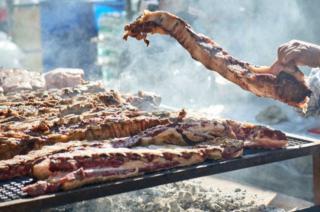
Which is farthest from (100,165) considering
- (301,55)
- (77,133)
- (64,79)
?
(64,79)

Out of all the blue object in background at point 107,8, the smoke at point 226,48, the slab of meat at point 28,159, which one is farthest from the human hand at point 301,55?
the blue object in background at point 107,8

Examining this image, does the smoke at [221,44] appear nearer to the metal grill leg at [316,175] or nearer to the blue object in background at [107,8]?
the blue object in background at [107,8]

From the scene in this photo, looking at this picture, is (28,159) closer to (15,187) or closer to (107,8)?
(15,187)

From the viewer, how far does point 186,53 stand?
11148mm

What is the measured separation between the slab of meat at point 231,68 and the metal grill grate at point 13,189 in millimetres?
1751

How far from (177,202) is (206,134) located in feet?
4.36

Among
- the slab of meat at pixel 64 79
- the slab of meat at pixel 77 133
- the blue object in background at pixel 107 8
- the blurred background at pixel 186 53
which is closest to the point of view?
the slab of meat at pixel 77 133

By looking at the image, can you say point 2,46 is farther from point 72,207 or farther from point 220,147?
point 220,147

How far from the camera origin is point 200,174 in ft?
11.8

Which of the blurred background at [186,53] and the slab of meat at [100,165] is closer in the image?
the slab of meat at [100,165]

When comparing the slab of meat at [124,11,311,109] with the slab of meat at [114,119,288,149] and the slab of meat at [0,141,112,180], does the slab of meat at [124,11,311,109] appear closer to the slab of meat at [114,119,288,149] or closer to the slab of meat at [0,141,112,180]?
the slab of meat at [114,119,288,149]

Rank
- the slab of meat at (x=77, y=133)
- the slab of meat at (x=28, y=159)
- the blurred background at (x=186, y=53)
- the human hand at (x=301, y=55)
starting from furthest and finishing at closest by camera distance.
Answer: the blurred background at (x=186, y=53) < the human hand at (x=301, y=55) < the slab of meat at (x=77, y=133) < the slab of meat at (x=28, y=159)

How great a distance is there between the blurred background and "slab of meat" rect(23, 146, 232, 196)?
279 cm

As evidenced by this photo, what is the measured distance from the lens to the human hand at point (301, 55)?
13.7 feet
